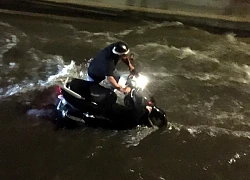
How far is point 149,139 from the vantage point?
16.9 ft

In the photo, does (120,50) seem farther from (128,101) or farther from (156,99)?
(156,99)

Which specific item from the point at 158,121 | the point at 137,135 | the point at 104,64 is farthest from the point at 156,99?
the point at 104,64

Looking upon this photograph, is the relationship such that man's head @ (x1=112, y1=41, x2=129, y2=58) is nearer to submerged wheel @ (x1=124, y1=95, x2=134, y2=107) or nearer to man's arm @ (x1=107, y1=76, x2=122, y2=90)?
man's arm @ (x1=107, y1=76, x2=122, y2=90)

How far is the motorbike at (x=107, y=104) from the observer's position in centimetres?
498

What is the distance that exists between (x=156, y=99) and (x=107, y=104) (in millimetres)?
1203

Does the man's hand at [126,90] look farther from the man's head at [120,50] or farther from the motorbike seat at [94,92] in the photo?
the man's head at [120,50]

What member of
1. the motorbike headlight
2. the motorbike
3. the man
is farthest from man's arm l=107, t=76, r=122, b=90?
the motorbike headlight

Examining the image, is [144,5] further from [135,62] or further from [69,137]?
[69,137]

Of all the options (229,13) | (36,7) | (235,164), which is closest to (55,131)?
(235,164)

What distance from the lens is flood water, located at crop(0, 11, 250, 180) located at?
4789mm

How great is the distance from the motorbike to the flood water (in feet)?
0.58

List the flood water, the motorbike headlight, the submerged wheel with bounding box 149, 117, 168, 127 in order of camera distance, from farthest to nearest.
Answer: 1. the submerged wheel with bounding box 149, 117, 168, 127
2. the motorbike headlight
3. the flood water

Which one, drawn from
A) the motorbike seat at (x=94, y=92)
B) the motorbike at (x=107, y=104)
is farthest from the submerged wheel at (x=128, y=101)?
the motorbike seat at (x=94, y=92)

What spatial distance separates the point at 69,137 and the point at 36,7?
14.5ft
